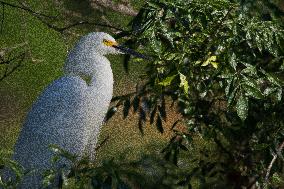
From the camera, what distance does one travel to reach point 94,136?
207 cm

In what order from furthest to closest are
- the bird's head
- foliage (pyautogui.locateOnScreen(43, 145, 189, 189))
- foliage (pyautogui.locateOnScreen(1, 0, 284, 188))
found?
the bird's head → foliage (pyautogui.locateOnScreen(1, 0, 284, 188)) → foliage (pyautogui.locateOnScreen(43, 145, 189, 189))

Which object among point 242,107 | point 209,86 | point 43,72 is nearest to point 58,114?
point 209,86

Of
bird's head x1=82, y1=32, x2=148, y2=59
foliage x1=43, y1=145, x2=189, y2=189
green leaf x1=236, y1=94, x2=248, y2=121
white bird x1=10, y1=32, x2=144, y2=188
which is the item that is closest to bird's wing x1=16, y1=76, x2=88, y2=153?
white bird x1=10, y1=32, x2=144, y2=188

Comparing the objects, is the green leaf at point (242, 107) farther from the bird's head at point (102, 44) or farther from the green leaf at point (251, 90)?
the bird's head at point (102, 44)

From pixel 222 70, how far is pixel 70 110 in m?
0.51

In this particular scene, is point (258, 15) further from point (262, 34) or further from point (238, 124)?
point (238, 124)

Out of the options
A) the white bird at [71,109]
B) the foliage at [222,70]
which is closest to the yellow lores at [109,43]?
the white bird at [71,109]

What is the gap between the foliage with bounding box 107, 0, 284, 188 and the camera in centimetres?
162

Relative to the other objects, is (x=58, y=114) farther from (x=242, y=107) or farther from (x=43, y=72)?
→ (x=43, y=72)

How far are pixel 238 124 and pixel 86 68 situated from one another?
62 cm

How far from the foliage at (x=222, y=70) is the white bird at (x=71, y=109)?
0.14 m

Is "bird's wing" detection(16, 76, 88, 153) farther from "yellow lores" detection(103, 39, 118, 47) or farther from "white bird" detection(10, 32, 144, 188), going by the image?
"yellow lores" detection(103, 39, 118, 47)

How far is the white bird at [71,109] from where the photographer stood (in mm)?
1913

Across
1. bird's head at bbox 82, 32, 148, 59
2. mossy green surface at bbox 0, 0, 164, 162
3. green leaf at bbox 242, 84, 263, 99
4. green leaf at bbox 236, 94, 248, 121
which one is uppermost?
green leaf at bbox 242, 84, 263, 99
